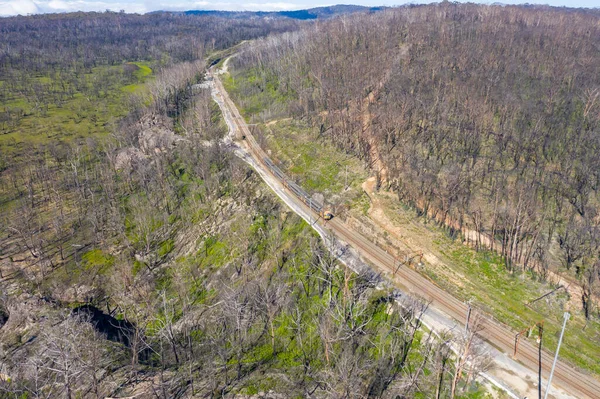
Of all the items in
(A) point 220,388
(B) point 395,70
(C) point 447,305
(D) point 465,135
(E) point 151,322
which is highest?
(B) point 395,70

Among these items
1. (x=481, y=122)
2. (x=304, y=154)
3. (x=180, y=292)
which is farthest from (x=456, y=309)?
(x=304, y=154)

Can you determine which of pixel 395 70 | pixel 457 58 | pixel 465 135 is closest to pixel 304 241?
pixel 465 135

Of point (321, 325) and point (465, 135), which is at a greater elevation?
point (465, 135)

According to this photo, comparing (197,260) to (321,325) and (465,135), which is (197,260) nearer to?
(321,325)

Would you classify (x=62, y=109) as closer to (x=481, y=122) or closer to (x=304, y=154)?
(x=304, y=154)

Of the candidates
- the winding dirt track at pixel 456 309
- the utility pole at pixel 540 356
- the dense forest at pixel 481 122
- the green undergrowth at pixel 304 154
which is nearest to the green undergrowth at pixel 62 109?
the green undergrowth at pixel 304 154

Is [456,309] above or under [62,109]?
under
